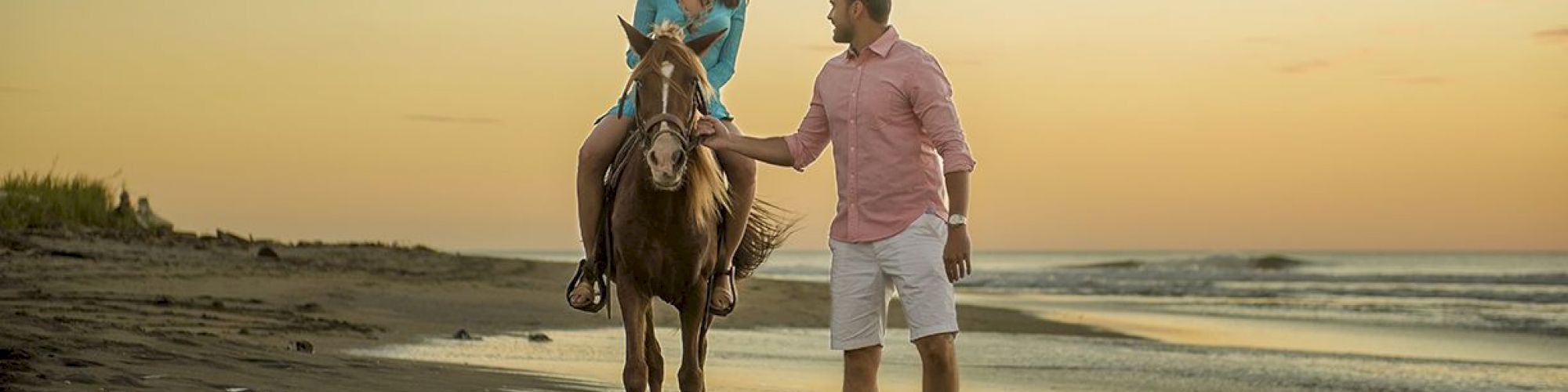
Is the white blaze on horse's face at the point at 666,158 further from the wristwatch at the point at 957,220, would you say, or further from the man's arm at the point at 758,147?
the wristwatch at the point at 957,220

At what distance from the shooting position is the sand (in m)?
8.23

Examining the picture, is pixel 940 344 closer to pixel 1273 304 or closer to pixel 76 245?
pixel 76 245

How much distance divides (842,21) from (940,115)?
44cm

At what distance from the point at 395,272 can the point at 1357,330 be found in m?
9.86

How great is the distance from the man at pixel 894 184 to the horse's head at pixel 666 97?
0.79 metres

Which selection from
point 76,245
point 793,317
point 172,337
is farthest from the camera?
point 793,317

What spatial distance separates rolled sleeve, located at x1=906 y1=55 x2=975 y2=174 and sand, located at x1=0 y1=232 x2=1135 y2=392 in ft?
12.2

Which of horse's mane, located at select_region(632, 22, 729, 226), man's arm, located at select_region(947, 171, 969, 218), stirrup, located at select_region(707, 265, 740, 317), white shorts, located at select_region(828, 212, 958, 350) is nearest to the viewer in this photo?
man's arm, located at select_region(947, 171, 969, 218)

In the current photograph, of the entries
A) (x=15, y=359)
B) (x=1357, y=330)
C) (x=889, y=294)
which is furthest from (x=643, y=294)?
(x=1357, y=330)

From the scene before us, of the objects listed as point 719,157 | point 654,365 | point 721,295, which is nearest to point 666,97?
point 719,157

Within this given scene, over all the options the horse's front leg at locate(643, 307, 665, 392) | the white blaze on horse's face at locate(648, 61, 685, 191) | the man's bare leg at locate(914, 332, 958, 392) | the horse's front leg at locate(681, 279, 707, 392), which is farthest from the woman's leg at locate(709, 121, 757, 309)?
the man's bare leg at locate(914, 332, 958, 392)

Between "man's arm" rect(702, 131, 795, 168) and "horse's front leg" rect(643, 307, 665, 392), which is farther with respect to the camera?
"horse's front leg" rect(643, 307, 665, 392)

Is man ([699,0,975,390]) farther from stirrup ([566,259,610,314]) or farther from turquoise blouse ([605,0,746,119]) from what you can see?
stirrup ([566,259,610,314])

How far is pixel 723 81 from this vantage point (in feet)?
24.3
